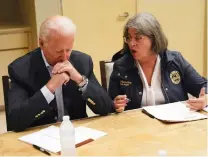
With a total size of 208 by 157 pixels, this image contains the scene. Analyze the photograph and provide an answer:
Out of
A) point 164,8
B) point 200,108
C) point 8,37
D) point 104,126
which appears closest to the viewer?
point 104,126

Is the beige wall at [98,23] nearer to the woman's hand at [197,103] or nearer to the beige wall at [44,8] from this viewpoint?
the beige wall at [44,8]

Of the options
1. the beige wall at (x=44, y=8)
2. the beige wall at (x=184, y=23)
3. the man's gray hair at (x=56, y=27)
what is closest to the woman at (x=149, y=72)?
the man's gray hair at (x=56, y=27)

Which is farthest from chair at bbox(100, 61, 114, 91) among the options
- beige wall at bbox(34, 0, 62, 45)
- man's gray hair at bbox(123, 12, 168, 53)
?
beige wall at bbox(34, 0, 62, 45)

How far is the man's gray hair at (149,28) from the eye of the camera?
2.16 meters

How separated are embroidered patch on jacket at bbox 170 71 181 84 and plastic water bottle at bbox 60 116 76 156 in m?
1.02


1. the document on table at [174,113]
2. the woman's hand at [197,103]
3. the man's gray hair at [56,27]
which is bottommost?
the document on table at [174,113]

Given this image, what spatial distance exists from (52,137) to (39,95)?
244 mm

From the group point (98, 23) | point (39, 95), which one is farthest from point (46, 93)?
point (98, 23)

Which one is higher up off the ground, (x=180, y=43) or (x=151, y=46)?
(x=151, y=46)

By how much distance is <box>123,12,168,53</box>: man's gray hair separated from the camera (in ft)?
7.08

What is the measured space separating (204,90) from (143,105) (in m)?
0.36

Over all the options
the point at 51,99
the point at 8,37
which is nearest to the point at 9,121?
the point at 51,99

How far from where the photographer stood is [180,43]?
4.41 metres

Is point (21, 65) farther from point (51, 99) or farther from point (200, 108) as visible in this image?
point (200, 108)
